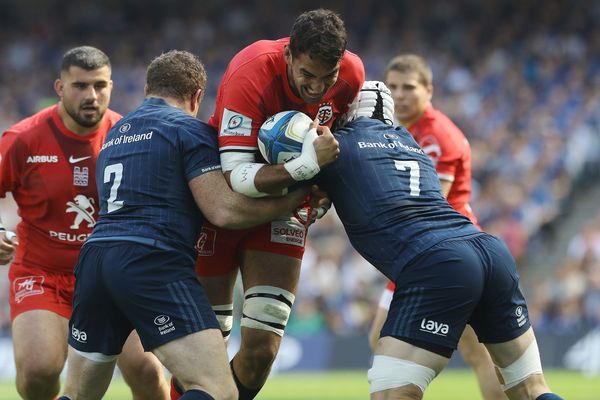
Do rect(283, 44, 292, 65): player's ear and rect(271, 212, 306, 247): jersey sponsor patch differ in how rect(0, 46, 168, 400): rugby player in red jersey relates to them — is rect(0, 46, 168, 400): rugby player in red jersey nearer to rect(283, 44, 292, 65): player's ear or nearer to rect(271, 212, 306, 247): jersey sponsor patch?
rect(271, 212, 306, 247): jersey sponsor patch

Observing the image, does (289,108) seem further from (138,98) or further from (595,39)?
(595,39)

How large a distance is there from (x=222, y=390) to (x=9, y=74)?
1754cm

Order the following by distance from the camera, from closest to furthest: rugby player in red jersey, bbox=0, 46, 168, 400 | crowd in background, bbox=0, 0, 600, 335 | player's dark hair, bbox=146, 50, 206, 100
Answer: player's dark hair, bbox=146, 50, 206, 100 < rugby player in red jersey, bbox=0, 46, 168, 400 < crowd in background, bbox=0, 0, 600, 335

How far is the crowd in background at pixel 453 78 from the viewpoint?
653 inches

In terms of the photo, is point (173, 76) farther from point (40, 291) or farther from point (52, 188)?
point (40, 291)

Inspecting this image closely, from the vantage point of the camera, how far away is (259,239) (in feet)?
23.7

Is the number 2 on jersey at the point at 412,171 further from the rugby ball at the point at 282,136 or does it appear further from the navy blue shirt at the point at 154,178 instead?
the navy blue shirt at the point at 154,178

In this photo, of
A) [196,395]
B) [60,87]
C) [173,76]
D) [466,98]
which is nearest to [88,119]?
[60,87]

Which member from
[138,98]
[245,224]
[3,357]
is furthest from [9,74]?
[245,224]

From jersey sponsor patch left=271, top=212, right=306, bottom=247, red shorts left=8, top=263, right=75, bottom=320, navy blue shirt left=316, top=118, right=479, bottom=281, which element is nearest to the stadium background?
Answer: red shorts left=8, top=263, right=75, bottom=320

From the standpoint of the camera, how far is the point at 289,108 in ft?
21.9

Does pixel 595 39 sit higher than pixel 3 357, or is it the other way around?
pixel 595 39

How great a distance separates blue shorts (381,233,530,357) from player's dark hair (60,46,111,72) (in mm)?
3157

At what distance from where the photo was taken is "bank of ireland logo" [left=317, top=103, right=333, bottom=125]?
670 cm
